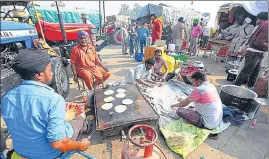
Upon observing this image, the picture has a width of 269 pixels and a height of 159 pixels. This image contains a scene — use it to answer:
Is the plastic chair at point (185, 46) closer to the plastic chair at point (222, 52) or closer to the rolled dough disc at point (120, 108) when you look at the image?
the plastic chair at point (222, 52)

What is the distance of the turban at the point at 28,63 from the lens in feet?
4.71

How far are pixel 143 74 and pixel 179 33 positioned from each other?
5.65m

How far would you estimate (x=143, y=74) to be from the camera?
447cm

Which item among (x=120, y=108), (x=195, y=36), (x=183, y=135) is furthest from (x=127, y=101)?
(x=195, y=36)

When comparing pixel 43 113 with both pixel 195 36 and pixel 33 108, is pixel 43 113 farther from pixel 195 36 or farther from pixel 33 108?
pixel 195 36

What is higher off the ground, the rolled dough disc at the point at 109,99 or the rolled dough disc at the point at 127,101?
the rolled dough disc at the point at 127,101

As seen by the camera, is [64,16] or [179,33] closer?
[179,33]

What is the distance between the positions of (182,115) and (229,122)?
1.05 metres

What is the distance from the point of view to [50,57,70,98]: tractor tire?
3.89m

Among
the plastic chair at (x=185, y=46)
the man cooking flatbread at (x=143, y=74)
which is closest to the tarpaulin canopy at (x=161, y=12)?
the plastic chair at (x=185, y=46)

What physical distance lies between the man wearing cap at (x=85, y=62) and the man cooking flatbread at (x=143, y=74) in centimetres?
87

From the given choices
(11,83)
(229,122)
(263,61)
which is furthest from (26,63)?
(263,61)

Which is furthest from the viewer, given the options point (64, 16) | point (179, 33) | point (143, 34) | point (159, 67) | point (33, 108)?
point (64, 16)

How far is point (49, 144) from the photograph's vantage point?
1.66 meters
